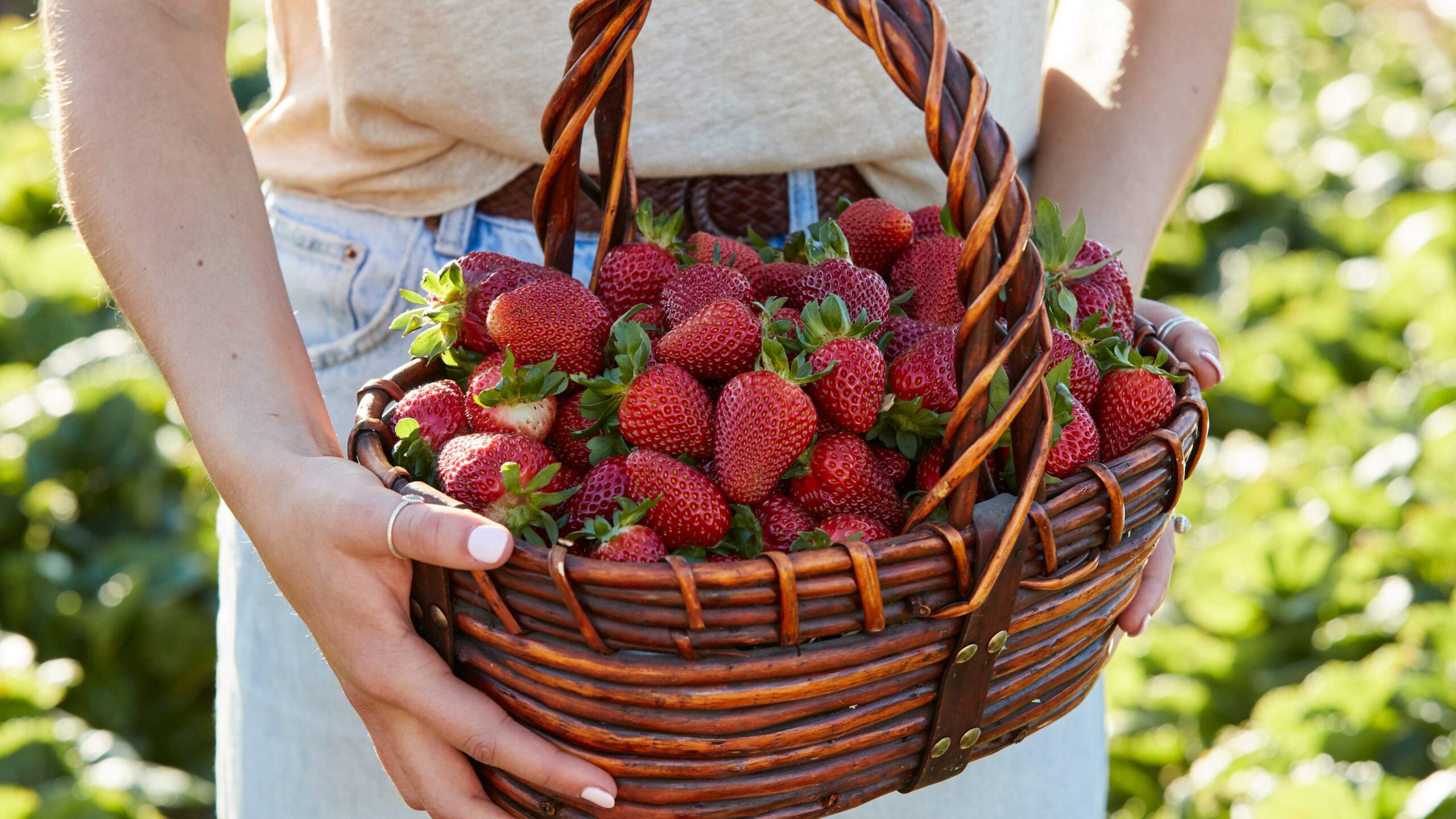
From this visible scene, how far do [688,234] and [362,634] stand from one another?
24.5 inches

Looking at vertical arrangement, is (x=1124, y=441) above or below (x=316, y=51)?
below

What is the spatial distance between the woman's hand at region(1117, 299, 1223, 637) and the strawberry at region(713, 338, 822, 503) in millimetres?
393

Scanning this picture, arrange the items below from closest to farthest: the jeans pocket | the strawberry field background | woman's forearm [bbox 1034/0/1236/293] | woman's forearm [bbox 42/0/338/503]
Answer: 1. woman's forearm [bbox 42/0/338/503]
2. the jeans pocket
3. woman's forearm [bbox 1034/0/1236/293]
4. the strawberry field background

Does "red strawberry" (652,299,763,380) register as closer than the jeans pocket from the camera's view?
Yes

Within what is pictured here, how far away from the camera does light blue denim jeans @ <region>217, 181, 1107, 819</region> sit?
1320 mm

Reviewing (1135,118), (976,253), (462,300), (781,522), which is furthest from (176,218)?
(1135,118)

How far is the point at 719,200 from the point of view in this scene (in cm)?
136

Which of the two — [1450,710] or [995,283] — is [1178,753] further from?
[995,283]

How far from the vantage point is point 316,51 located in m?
1.31

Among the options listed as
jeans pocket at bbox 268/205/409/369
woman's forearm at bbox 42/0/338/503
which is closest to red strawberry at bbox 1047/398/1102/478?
woman's forearm at bbox 42/0/338/503

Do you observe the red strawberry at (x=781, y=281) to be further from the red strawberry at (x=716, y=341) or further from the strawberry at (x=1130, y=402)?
the strawberry at (x=1130, y=402)

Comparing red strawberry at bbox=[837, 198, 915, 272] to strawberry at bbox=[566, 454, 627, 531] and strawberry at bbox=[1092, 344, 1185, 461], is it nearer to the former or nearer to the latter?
strawberry at bbox=[1092, 344, 1185, 461]

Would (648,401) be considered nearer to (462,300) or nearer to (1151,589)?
(462,300)

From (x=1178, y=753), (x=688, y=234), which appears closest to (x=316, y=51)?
(x=688, y=234)
